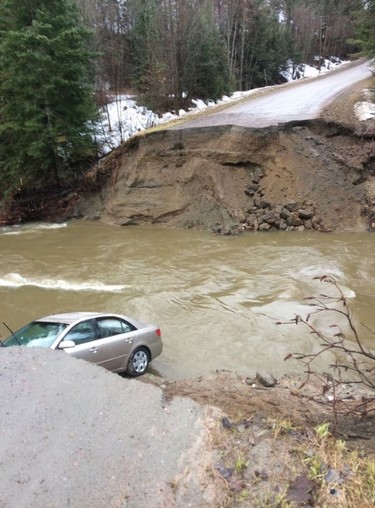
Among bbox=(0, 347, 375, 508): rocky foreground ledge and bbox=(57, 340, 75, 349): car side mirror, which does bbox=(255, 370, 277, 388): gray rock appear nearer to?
bbox=(0, 347, 375, 508): rocky foreground ledge

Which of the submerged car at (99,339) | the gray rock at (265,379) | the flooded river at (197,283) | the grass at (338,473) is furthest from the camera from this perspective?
the flooded river at (197,283)

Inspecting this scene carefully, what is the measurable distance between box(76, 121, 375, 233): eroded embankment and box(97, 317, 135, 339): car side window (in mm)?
11231

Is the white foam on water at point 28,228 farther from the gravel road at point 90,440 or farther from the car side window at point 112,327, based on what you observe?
the gravel road at point 90,440

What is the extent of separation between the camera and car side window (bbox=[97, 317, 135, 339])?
27.6 feet

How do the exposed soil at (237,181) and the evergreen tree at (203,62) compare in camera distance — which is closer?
the exposed soil at (237,181)

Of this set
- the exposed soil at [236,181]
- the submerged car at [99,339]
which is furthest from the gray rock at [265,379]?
the exposed soil at [236,181]

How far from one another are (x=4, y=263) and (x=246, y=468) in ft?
49.8

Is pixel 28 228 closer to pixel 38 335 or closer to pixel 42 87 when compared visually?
pixel 42 87

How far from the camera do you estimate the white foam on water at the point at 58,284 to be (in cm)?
1410

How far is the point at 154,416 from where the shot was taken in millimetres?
4320

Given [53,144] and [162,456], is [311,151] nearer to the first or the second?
[53,144]

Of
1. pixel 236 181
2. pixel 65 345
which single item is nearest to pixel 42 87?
pixel 236 181

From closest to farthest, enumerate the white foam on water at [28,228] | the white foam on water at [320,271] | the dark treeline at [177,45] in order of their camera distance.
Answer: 1. the white foam on water at [320,271]
2. the white foam on water at [28,228]
3. the dark treeline at [177,45]

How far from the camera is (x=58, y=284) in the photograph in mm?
14562
